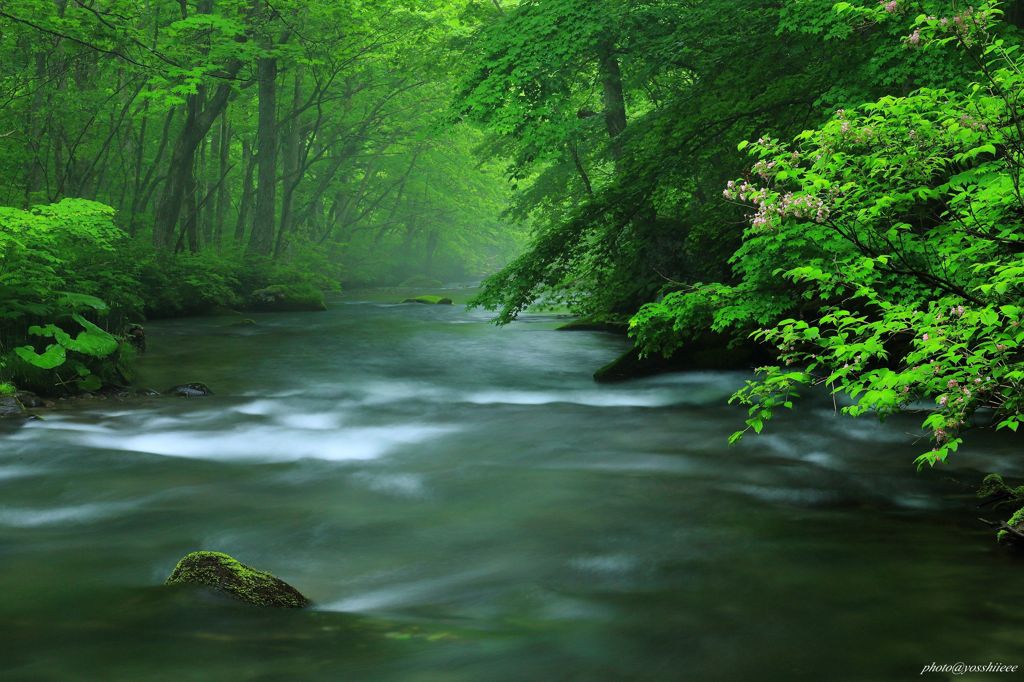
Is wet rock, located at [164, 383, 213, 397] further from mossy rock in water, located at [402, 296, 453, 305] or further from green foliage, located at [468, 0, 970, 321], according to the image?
mossy rock in water, located at [402, 296, 453, 305]

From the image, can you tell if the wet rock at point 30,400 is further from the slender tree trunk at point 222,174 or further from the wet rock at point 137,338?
the slender tree trunk at point 222,174

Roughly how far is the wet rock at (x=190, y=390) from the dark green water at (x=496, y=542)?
0.28 m

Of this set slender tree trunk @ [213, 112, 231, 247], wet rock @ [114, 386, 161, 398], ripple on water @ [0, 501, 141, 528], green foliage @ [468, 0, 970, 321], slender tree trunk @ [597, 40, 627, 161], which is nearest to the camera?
ripple on water @ [0, 501, 141, 528]

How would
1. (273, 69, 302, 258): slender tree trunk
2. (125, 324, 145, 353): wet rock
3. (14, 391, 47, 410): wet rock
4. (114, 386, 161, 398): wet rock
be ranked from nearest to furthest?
(14, 391, 47, 410): wet rock → (114, 386, 161, 398): wet rock → (125, 324, 145, 353): wet rock → (273, 69, 302, 258): slender tree trunk

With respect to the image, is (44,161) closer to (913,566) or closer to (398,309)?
(398,309)

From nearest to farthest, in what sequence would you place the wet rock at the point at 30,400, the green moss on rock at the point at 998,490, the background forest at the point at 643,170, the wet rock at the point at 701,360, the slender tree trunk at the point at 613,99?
the background forest at the point at 643,170 < the green moss on rock at the point at 998,490 < the wet rock at the point at 30,400 < the wet rock at the point at 701,360 < the slender tree trunk at the point at 613,99

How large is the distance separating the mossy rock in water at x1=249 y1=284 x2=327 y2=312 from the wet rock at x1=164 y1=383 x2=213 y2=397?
47.7ft

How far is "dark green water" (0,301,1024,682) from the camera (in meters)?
4.34

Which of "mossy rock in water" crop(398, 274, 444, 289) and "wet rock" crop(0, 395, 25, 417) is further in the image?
"mossy rock in water" crop(398, 274, 444, 289)

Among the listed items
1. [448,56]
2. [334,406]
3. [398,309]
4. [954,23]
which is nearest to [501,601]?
[954,23]

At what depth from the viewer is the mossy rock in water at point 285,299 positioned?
26656 mm

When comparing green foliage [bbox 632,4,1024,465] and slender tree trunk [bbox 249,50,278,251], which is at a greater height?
slender tree trunk [bbox 249,50,278,251]

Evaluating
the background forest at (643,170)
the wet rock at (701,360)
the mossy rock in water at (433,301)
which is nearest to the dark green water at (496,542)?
the wet rock at (701,360)

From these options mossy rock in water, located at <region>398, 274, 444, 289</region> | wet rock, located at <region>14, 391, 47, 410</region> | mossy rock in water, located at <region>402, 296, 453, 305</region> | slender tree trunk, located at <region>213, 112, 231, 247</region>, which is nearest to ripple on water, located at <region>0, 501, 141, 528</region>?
wet rock, located at <region>14, 391, 47, 410</region>
